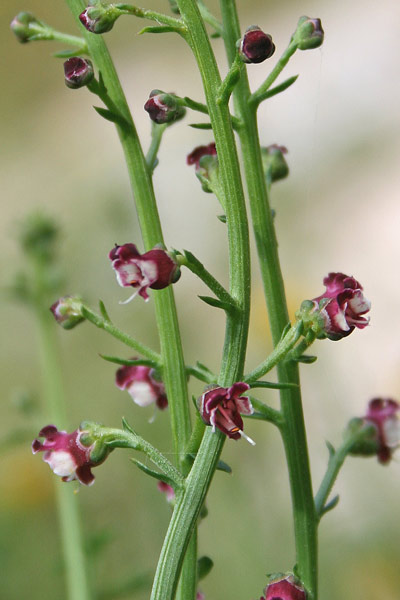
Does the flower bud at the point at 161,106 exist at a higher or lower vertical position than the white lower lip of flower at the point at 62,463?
higher

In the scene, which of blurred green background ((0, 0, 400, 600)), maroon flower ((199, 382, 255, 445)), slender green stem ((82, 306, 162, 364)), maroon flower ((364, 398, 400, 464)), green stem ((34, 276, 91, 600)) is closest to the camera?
maroon flower ((199, 382, 255, 445))

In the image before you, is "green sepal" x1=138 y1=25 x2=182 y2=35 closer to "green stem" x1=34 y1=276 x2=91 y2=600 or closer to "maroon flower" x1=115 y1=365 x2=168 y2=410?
"maroon flower" x1=115 y1=365 x2=168 y2=410

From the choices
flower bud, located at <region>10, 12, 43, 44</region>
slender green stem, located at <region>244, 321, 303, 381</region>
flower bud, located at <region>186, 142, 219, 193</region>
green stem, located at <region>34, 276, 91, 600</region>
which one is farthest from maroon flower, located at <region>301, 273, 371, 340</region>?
green stem, located at <region>34, 276, 91, 600</region>

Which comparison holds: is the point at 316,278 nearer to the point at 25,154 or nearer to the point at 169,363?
the point at 25,154

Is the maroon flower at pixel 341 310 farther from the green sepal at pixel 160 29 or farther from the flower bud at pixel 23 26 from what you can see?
the flower bud at pixel 23 26

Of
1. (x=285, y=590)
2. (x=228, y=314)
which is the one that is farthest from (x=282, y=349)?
(x=285, y=590)

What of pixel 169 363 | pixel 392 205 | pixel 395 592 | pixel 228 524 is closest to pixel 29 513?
pixel 228 524

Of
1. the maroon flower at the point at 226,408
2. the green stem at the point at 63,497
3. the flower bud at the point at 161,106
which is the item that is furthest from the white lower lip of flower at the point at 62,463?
Result: the green stem at the point at 63,497
